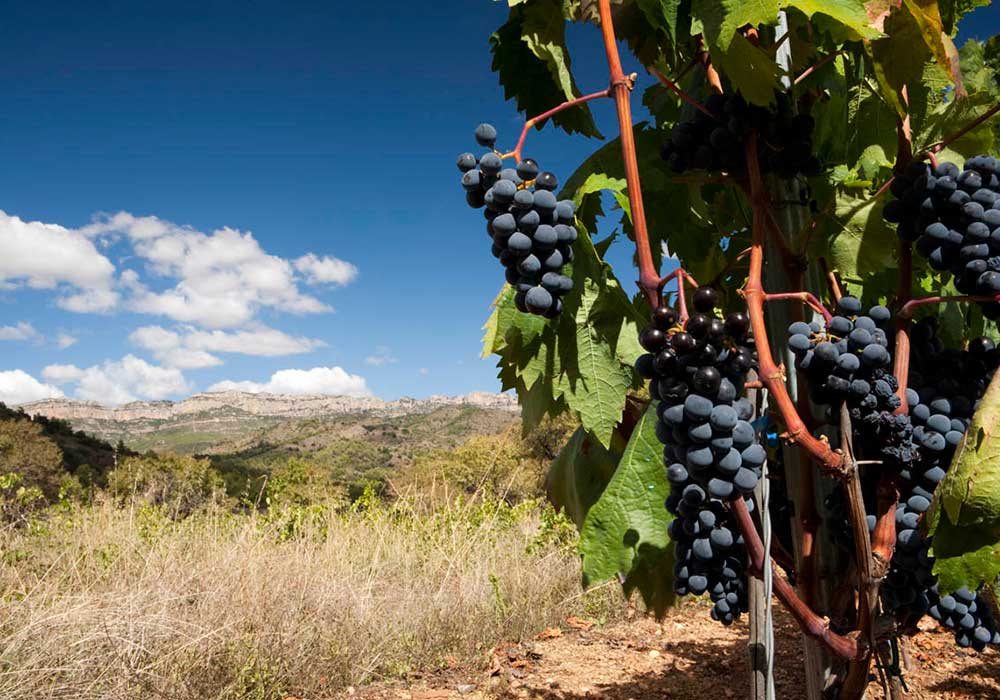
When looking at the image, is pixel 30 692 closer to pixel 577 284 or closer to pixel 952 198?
pixel 577 284

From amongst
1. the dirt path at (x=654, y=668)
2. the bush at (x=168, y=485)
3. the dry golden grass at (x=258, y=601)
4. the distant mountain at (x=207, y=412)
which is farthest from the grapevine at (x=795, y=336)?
the distant mountain at (x=207, y=412)

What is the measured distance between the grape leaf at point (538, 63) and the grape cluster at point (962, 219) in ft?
2.01

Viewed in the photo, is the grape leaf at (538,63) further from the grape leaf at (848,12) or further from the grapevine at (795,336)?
the grape leaf at (848,12)

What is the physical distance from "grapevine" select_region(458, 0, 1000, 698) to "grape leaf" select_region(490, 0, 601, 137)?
19mm

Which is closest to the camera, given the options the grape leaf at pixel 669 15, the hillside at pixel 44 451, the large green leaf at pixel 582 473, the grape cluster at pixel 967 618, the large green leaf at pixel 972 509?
the large green leaf at pixel 972 509

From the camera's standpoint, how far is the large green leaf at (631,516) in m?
1.20

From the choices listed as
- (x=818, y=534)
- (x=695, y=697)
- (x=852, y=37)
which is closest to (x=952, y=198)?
(x=852, y=37)

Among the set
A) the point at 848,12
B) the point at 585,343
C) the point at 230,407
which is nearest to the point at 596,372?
the point at 585,343

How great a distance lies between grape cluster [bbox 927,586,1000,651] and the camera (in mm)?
1292

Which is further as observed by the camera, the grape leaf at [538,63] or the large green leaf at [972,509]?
the grape leaf at [538,63]

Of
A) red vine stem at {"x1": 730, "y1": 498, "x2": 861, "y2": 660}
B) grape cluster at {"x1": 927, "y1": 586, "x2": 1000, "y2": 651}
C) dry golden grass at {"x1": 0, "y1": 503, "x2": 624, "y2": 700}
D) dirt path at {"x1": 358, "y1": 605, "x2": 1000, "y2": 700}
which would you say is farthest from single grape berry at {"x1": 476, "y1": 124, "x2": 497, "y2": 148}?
dry golden grass at {"x1": 0, "y1": 503, "x2": 624, "y2": 700}

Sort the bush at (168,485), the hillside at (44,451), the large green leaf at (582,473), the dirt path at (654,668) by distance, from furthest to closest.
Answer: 1. the hillside at (44,451)
2. the bush at (168,485)
3. the dirt path at (654,668)
4. the large green leaf at (582,473)

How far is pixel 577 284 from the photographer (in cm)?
131

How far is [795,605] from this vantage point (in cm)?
109
